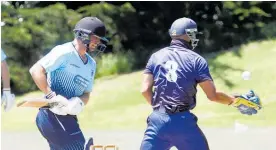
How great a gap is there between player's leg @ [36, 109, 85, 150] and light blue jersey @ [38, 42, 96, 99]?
22 cm

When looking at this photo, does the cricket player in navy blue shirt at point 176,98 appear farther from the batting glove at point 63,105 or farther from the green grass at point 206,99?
the green grass at point 206,99

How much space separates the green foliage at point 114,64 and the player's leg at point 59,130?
15.4 m

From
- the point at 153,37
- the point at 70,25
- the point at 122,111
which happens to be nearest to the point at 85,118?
the point at 122,111

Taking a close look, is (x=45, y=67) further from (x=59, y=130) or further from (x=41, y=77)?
(x=59, y=130)

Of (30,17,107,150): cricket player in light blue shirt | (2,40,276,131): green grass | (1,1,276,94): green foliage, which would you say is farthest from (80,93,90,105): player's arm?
(1,1,276,94): green foliage

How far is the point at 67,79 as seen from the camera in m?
6.79

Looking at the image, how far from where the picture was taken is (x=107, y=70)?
2242cm

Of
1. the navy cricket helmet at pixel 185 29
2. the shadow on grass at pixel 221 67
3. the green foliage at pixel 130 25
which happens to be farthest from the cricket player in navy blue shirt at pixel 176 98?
the green foliage at pixel 130 25

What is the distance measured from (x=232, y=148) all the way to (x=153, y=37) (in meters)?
12.3

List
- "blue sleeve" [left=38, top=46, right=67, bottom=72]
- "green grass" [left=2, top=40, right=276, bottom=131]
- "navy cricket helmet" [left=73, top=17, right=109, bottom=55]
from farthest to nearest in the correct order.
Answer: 1. "green grass" [left=2, top=40, right=276, bottom=131]
2. "navy cricket helmet" [left=73, top=17, right=109, bottom=55]
3. "blue sleeve" [left=38, top=46, right=67, bottom=72]

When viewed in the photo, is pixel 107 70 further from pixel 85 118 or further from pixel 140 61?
pixel 85 118

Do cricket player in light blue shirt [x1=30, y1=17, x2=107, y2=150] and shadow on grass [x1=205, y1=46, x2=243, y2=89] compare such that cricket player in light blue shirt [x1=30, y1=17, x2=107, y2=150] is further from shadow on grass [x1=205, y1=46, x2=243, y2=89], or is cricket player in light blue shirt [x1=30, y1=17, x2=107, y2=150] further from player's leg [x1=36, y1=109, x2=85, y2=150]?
shadow on grass [x1=205, y1=46, x2=243, y2=89]

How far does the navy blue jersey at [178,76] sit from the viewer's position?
6.37 m

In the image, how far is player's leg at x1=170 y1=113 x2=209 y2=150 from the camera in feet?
20.7
